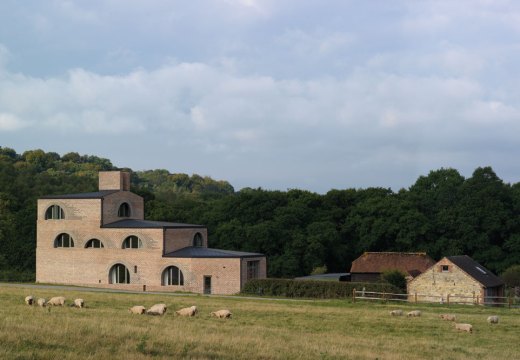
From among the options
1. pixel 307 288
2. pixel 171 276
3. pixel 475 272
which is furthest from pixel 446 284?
pixel 171 276

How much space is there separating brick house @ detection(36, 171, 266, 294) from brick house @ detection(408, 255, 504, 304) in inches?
507

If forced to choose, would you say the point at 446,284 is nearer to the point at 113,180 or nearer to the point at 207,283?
the point at 207,283

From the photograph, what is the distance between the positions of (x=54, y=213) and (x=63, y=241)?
2.53 meters

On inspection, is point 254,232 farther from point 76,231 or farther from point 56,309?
point 56,309

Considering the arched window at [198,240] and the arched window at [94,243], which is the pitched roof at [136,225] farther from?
the arched window at [198,240]

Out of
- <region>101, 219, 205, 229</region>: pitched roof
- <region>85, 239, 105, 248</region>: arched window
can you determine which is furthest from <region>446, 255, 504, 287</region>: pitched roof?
<region>85, 239, 105, 248</region>: arched window

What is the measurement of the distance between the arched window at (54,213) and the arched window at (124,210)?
4.77 metres

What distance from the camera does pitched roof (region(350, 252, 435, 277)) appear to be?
67.2 meters

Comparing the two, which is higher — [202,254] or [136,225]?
[136,225]

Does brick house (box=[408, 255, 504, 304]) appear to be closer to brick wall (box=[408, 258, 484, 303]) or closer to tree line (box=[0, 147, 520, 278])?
brick wall (box=[408, 258, 484, 303])

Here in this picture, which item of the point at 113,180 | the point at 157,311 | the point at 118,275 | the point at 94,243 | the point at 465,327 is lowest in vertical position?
the point at 465,327

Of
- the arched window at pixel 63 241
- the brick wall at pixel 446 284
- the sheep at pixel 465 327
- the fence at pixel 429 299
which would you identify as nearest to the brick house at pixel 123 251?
the arched window at pixel 63 241

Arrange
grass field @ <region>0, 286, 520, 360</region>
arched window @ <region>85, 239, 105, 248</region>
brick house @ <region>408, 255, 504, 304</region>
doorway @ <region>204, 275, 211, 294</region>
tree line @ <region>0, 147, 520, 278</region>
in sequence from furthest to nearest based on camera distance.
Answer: tree line @ <region>0, 147, 520, 278</region>, arched window @ <region>85, 239, 105, 248</region>, doorway @ <region>204, 275, 211, 294</region>, brick house @ <region>408, 255, 504, 304</region>, grass field @ <region>0, 286, 520, 360</region>

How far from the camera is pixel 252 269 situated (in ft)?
196
